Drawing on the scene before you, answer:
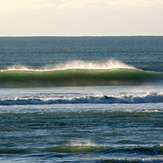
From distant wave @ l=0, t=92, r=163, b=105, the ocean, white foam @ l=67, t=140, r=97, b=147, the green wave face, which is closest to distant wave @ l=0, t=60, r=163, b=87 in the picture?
the green wave face

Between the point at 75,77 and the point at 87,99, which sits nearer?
the point at 87,99

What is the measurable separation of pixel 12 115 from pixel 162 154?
9.22 m

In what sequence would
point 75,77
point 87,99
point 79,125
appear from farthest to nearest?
point 75,77 → point 87,99 → point 79,125

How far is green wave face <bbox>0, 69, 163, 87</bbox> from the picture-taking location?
172 ft

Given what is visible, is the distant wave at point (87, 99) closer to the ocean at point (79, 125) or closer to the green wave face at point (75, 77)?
the ocean at point (79, 125)

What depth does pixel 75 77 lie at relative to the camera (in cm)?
5469

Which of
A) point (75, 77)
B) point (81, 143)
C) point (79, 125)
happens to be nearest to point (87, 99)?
point (79, 125)

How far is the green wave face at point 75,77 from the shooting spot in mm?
52344

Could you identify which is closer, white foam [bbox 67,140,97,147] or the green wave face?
white foam [bbox 67,140,97,147]

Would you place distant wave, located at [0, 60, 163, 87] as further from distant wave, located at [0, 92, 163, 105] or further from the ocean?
distant wave, located at [0, 92, 163, 105]

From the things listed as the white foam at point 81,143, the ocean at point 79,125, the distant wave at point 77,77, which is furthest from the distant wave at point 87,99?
the distant wave at point 77,77

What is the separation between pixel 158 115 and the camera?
31953mm

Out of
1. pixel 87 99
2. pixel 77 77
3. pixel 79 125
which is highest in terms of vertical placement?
pixel 77 77

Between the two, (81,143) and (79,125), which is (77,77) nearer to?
(79,125)
